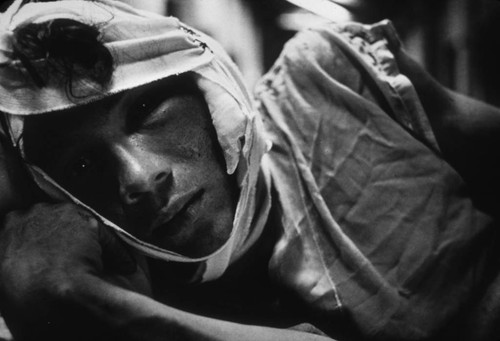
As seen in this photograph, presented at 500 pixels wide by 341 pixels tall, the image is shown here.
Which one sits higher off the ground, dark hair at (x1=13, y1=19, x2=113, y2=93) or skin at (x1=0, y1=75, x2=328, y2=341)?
dark hair at (x1=13, y1=19, x2=113, y2=93)

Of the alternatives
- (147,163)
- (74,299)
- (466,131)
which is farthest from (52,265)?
(466,131)

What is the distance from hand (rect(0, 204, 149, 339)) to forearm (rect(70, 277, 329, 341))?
1cm

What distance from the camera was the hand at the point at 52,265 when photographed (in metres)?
0.60

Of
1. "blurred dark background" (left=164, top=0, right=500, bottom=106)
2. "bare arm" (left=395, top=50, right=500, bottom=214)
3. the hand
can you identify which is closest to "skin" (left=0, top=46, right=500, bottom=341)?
the hand

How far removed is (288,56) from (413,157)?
0.74 feet

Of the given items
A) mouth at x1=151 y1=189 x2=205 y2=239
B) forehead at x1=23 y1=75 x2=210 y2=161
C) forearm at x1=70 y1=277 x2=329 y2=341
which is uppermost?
forehead at x1=23 y1=75 x2=210 y2=161

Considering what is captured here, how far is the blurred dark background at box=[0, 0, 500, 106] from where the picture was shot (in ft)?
2.59

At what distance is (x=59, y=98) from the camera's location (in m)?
0.64

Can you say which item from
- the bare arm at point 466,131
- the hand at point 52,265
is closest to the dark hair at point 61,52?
the hand at point 52,265

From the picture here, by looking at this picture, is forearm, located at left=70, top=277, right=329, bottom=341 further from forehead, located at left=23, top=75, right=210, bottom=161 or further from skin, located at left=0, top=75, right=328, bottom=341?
forehead, located at left=23, top=75, right=210, bottom=161

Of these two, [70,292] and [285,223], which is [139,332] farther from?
[285,223]

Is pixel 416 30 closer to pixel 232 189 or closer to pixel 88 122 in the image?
pixel 232 189

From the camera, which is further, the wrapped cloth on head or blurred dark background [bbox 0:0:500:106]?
blurred dark background [bbox 0:0:500:106]

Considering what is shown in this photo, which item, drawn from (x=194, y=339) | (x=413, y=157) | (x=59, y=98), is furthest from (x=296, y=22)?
(x=194, y=339)
